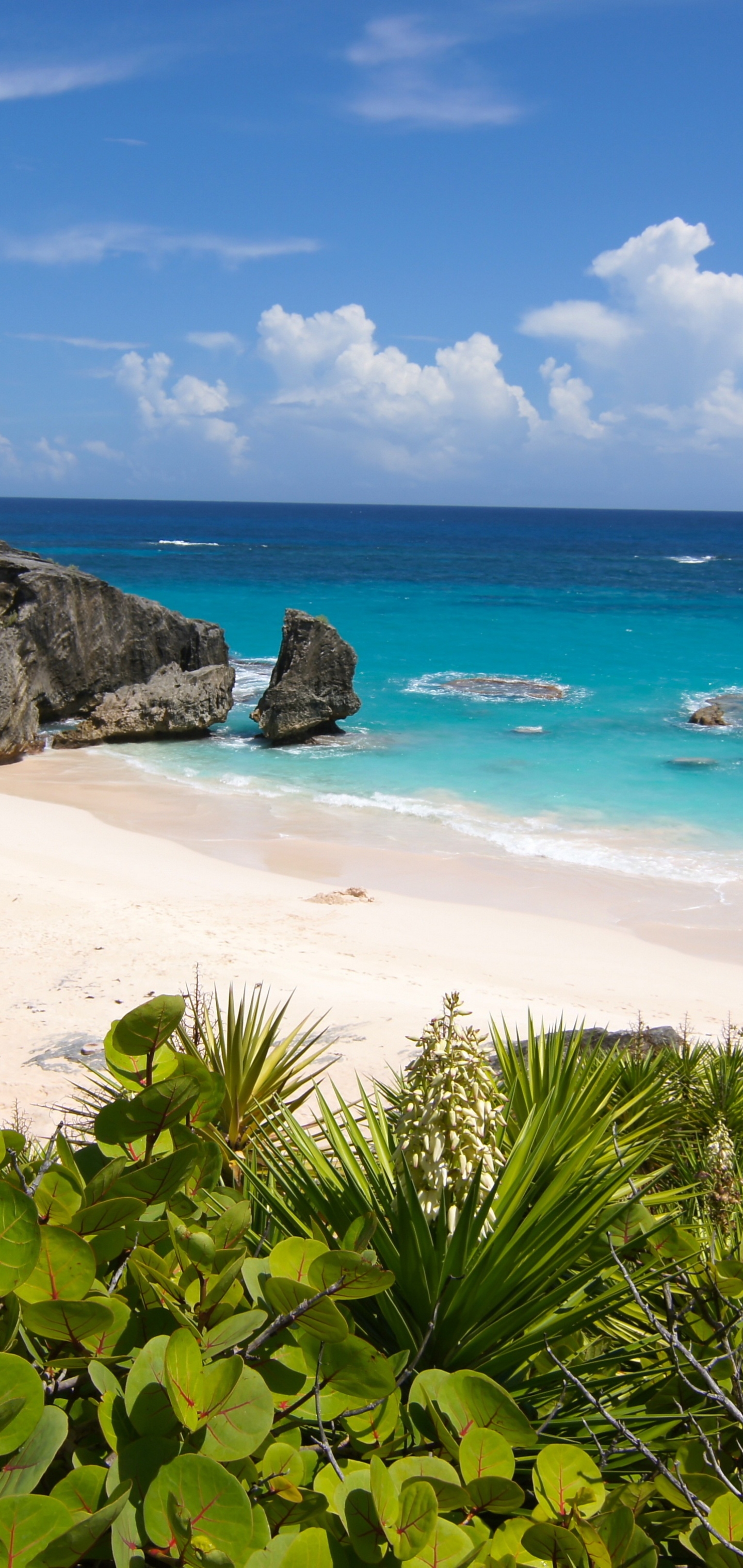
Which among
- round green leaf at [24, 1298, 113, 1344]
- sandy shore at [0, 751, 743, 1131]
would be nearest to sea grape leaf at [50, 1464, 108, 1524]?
round green leaf at [24, 1298, 113, 1344]

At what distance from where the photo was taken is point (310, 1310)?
1.29m

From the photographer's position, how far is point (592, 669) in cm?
3356

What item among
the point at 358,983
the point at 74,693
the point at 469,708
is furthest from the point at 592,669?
the point at 358,983

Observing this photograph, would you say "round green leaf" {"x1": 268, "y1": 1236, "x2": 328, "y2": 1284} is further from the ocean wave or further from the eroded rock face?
the eroded rock face

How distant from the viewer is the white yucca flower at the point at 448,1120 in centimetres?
196

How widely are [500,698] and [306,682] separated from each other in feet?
26.2

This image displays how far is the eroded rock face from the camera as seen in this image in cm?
2170

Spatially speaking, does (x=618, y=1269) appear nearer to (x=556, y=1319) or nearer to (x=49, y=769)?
(x=556, y=1319)

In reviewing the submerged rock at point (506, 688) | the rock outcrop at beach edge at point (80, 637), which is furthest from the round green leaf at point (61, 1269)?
the submerged rock at point (506, 688)

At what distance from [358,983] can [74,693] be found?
54.9 ft

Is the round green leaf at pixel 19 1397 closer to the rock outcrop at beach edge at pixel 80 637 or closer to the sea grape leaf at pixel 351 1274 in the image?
the sea grape leaf at pixel 351 1274

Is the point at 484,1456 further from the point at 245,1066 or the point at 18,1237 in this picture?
the point at 245,1066

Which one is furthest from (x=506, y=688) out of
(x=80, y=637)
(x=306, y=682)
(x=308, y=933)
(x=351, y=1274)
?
(x=351, y=1274)

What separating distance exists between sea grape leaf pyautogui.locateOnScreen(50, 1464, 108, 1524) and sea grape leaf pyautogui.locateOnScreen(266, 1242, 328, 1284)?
1.05ft
